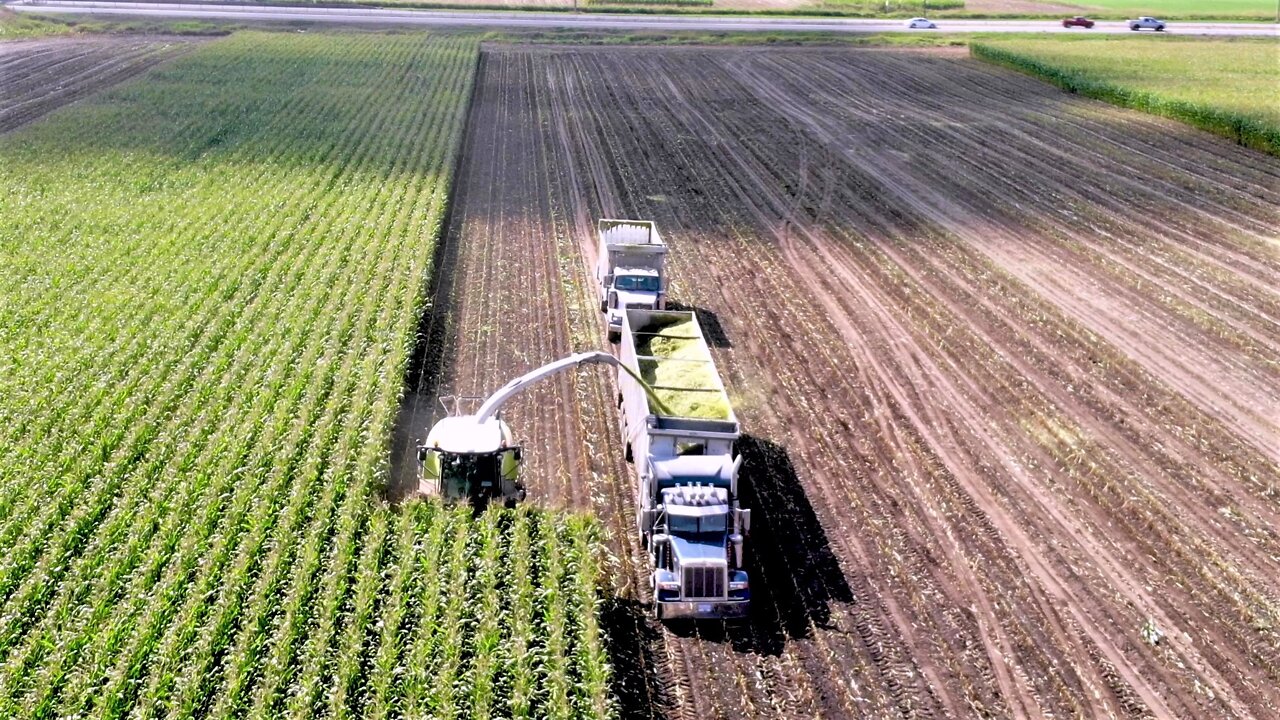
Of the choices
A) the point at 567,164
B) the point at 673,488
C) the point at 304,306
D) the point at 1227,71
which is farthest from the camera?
the point at 1227,71

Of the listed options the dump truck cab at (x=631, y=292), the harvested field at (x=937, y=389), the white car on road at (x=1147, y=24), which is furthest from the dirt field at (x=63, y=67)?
the white car on road at (x=1147, y=24)

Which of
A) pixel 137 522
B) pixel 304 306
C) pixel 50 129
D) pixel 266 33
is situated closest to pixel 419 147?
pixel 50 129

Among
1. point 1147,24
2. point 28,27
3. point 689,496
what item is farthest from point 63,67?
point 1147,24

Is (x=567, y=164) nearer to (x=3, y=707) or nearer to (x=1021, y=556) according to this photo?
(x=1021, y=556)

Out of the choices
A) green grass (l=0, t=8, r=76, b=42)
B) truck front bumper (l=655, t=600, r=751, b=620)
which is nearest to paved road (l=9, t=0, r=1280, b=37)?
green grass (l=0, t=8, r=76, b=42)

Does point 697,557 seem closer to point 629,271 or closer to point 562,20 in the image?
point 629,271

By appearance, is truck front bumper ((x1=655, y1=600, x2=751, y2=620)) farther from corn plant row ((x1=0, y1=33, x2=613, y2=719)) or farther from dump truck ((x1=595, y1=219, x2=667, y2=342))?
dump truck ((x1=595, y1=219, x2=667, y2=342))
